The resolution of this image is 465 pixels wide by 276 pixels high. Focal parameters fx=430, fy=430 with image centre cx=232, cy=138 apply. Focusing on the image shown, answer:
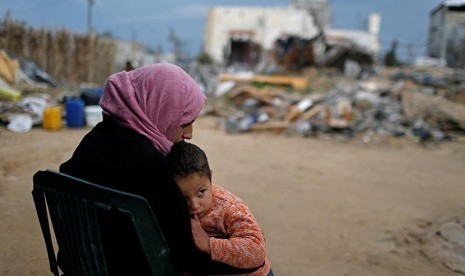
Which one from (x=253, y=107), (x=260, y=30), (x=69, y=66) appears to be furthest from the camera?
(x=260, y=30)

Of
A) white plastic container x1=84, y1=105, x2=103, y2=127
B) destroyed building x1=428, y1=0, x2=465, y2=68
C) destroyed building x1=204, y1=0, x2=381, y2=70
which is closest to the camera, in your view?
white plastic container x1=84, y1=105, x2=103, y2=127

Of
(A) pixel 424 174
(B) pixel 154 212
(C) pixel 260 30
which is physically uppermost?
(C) pixel 260 30

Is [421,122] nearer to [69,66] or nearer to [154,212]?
[154,212]

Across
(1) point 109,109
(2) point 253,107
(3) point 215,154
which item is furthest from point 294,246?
(2) point 253,107

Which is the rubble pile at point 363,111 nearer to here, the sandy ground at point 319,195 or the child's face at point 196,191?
the sandy ground at point 319,195

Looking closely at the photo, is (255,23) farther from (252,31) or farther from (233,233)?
(233,233)

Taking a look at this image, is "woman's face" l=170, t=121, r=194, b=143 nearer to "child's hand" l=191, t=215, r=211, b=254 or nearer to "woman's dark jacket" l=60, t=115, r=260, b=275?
"woman's dark jacket" l=60, t=115, r=260, b=275

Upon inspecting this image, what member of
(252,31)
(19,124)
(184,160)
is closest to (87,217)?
(184,160)

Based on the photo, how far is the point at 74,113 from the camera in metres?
8.41

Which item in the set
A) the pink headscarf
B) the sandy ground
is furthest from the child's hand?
the sandy ground

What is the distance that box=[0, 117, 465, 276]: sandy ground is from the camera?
3.61 metres

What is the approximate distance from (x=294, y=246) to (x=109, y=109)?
279 centimetres

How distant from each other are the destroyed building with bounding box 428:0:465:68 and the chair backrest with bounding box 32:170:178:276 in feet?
71.0

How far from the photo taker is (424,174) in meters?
6.86
